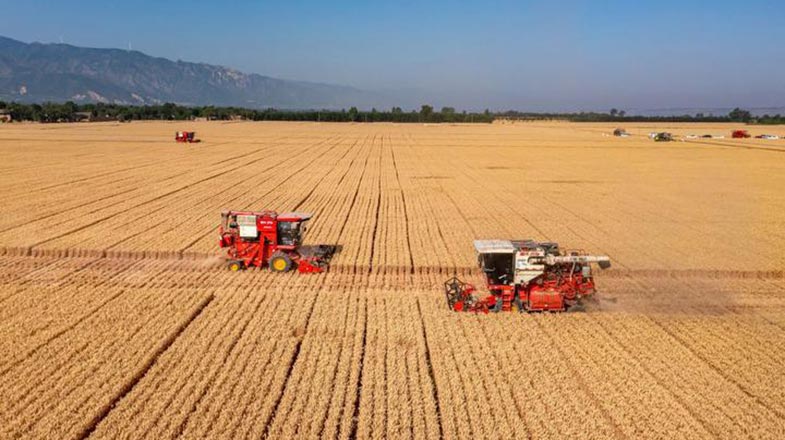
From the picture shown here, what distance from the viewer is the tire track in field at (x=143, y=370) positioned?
27.9ft

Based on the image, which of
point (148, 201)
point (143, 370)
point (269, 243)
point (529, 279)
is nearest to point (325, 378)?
point (143, 370)

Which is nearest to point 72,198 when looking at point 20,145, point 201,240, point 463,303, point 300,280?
Answer: point 201,240

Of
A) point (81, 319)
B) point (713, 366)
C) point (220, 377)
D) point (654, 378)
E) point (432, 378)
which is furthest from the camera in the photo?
point (81, 319)

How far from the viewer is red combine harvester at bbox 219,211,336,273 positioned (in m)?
15.6

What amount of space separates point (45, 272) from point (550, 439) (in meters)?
13.2

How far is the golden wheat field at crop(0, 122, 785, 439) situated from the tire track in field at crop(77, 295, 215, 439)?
32 mm

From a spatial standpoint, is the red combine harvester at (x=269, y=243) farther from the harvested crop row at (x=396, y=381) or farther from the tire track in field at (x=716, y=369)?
the tire track in field at (x=716, y=369)

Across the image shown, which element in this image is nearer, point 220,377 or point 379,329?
point 220,377

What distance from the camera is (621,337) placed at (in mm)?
11945

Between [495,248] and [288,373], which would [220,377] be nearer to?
[288,373]

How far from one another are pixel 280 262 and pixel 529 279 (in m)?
6.35

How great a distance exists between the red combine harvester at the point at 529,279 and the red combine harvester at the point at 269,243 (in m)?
4.41

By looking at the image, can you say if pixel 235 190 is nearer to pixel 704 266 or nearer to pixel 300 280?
pixel 300 280

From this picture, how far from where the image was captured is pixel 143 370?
1015 centimetres
